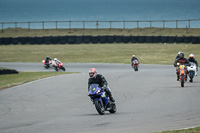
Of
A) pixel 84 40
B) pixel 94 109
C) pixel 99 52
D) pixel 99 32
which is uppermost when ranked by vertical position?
pixel 99 32

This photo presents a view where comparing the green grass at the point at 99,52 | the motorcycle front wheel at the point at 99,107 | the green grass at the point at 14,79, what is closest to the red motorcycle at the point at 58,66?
the green grass at the point at 14,79

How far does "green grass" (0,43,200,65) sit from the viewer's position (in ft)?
141

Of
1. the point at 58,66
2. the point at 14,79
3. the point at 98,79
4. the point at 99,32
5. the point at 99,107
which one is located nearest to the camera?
the point at 99,107

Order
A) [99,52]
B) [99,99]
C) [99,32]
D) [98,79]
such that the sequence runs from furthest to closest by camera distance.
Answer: [99,32] → [99,52] → [98,79] → [99,99]

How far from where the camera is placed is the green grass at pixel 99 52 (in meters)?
42.9

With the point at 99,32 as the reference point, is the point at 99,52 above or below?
below

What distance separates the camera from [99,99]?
11.8 m

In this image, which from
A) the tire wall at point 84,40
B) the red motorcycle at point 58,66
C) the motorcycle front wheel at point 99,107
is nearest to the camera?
the motorcycle front wheel at point 99,107

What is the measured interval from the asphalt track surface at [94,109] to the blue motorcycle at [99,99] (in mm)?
252

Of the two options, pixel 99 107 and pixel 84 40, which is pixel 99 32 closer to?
pixel 84 40

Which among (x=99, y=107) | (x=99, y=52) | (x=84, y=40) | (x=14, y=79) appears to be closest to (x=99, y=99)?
(x=99, y=107)

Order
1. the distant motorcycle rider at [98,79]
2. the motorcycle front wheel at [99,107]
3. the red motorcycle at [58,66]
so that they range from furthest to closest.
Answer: the red motorcycle at [58,66], the distant motorcycle rider at [98,79], the motorcycle front wheel at [99,107]

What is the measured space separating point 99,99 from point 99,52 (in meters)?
37.5

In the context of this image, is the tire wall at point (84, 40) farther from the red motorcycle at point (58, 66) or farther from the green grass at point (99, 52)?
the red motorcycle at point (58, 66)
